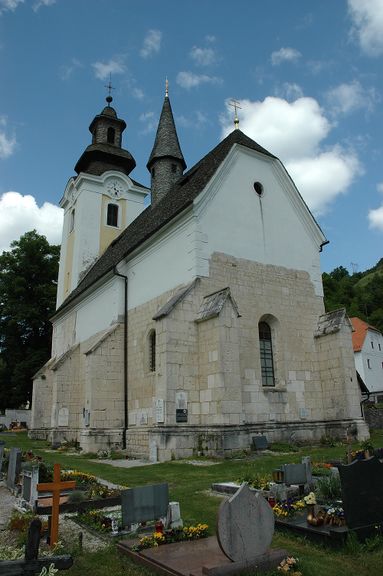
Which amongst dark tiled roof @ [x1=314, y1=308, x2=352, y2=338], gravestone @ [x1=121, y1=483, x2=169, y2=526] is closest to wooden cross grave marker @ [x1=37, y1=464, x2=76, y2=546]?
gravestone @ [x1=121, y1=483, x2=169, y2=526]

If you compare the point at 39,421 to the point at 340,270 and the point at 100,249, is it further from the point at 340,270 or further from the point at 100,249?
the point at 340,270

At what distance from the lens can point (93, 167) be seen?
31125mm

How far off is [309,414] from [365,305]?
5264 centimetres

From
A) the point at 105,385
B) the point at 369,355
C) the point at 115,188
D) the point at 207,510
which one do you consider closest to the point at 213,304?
the point at 105,385

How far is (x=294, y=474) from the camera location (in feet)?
23.5

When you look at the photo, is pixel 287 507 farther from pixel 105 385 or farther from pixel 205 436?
pixel 105 385

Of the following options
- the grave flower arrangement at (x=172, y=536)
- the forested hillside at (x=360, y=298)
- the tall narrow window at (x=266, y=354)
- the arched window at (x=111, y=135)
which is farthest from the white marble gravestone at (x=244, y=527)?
the forested hillside at (x=360, y=298)

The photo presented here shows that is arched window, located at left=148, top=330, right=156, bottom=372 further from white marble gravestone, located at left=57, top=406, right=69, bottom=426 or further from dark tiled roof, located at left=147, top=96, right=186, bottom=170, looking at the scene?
dark tiled roof, located at left=147, top=96, right=186, bottom=170

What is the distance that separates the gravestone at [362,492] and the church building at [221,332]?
7.48 m

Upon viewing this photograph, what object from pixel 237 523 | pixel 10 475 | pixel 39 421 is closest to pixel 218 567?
pixel 237 523

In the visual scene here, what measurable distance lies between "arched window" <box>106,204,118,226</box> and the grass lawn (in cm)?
1902

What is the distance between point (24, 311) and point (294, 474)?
109ft

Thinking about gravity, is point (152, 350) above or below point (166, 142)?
below

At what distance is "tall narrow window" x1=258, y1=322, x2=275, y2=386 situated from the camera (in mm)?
16234
